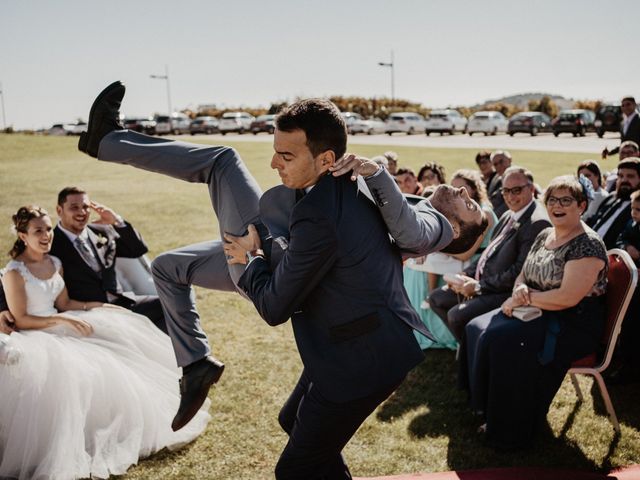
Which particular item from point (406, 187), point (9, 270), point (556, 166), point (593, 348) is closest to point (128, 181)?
point (556, 166)

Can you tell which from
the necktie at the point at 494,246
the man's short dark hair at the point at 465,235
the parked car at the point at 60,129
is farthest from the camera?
the parked car at the point at 60,129

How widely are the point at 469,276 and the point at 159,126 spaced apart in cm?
4192

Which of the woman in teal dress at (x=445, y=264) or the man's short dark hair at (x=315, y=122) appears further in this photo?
the woman in teal dress at (x=445, y=264)

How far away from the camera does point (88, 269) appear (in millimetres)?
5227

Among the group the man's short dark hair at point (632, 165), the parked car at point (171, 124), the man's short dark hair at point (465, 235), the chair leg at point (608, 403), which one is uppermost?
the parked car at point (171, 124)

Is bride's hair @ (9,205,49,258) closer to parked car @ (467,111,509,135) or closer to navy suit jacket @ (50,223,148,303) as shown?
navy suit jacket @ (50,223,148,303)

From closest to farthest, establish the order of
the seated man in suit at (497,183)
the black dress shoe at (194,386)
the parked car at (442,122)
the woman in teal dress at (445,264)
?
1. the black dress shoe at (194,386)
2. the woman in teal dress at (445,264)
3. the seated man in suit at (497,183)
4. the parked car at (442,122)

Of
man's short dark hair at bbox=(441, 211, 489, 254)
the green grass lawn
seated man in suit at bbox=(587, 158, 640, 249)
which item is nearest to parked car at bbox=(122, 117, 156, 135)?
the green grass lawn

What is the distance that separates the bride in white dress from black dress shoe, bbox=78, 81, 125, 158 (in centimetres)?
144

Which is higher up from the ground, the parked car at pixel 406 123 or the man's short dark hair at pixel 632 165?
the parked car at pixel 406 123

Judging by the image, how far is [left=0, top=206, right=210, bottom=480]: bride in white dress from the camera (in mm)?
3965

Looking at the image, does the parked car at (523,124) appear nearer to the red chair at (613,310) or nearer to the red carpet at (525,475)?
the red chair at (613,310)

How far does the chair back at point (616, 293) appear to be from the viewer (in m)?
4.25

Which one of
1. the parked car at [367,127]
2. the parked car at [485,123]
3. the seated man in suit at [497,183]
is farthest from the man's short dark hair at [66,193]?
the parked car at [367,127]
